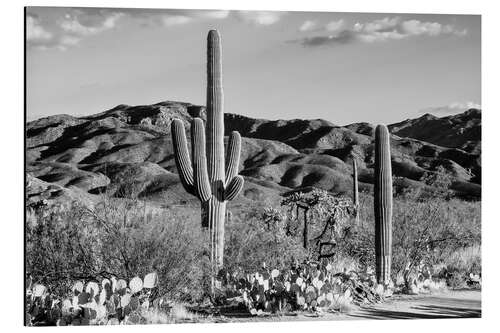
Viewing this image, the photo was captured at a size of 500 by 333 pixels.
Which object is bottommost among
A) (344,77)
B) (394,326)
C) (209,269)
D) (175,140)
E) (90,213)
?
(394,326)

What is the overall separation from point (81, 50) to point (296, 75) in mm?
3936

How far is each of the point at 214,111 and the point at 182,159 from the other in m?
0.89

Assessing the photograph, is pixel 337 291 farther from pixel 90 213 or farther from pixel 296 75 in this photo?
pixel 296 75

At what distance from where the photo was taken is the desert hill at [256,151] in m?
45.3

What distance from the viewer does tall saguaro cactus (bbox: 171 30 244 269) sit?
37.1 ft

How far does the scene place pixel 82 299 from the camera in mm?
8625

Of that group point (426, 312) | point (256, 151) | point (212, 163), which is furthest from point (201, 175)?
point (256, 151)

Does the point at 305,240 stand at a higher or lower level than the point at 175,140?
lower

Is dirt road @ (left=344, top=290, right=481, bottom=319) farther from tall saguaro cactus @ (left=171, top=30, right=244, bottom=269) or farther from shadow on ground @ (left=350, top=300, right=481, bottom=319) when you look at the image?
tall saguaro cactus @ (left=171, top=30, right=244, bottom=269)

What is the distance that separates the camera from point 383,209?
1176 cm

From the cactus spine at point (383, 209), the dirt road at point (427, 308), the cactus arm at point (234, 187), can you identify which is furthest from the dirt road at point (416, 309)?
the cactus arm at point (234, 187)

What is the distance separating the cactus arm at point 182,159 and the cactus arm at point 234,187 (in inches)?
19.4

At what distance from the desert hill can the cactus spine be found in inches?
1073

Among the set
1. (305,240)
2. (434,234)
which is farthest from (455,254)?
(305,240)
